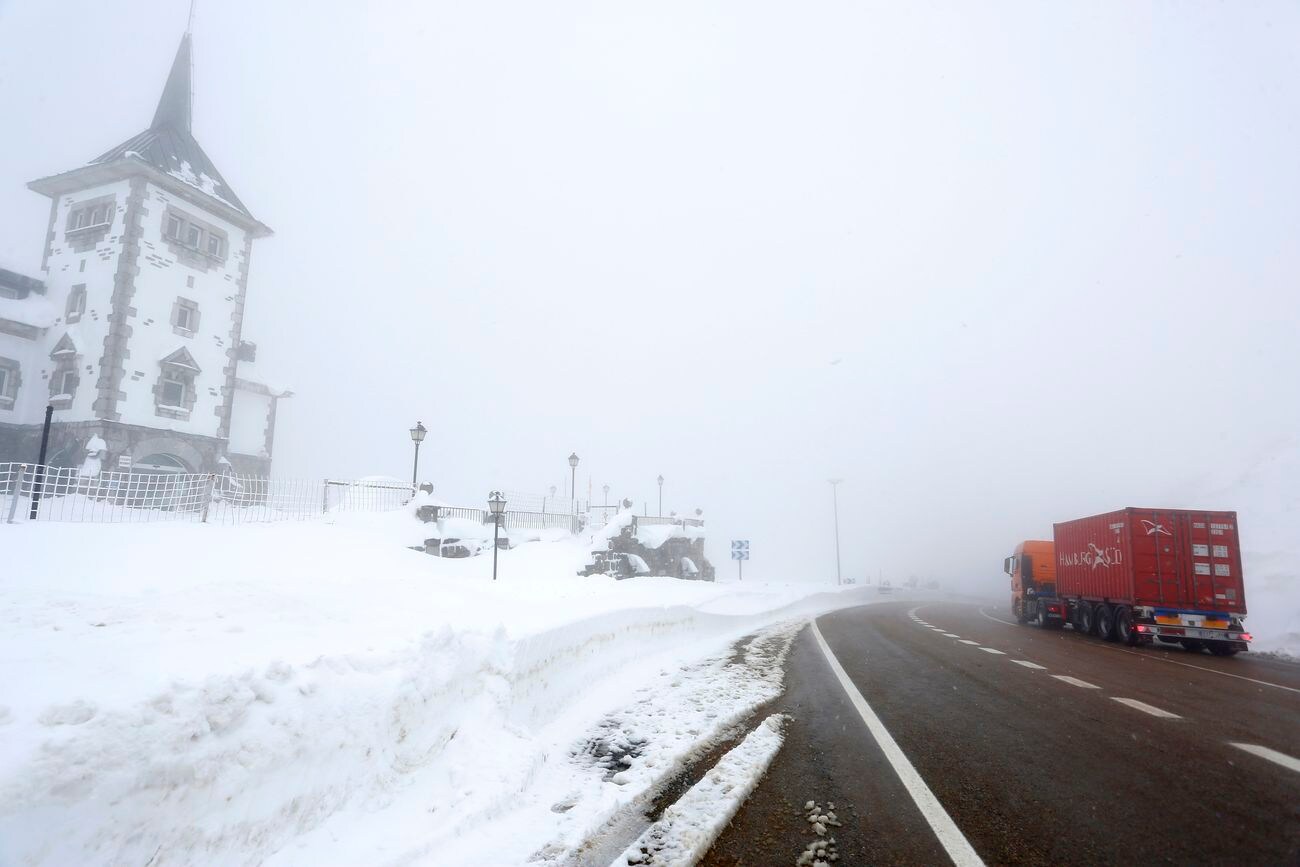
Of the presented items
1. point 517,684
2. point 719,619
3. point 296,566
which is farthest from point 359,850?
point 719,619

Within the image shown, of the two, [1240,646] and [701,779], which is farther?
[1240,646]

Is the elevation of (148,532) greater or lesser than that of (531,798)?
greater

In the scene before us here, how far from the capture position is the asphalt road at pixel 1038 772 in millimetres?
3736

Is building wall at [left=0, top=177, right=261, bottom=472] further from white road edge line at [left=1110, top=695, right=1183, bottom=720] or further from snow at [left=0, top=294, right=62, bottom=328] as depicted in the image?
white road edge line at [left=1110, top=695, right=1183, bottom=720]

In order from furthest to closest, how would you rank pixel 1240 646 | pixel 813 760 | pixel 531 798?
pixel 1240 646, pixel 813 760, pixel 531 798

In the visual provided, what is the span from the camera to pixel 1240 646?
16297 mm

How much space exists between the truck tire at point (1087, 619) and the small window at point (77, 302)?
4416 centimetres

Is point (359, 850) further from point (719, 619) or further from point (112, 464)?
point (112, 464)

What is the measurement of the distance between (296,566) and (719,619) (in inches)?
453

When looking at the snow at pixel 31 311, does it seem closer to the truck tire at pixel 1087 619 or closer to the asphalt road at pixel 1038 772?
the asphalt road at pixel 1038 772

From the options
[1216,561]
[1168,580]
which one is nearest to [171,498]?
[1168,580]

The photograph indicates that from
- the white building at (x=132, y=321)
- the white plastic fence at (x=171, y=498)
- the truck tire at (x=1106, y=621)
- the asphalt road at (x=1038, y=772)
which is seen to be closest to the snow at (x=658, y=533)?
the white plastic fence at (x=171, y=498)

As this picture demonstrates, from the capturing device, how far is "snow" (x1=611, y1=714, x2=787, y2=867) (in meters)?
3.73

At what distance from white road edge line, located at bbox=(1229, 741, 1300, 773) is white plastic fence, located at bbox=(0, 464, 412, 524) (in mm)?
17423
